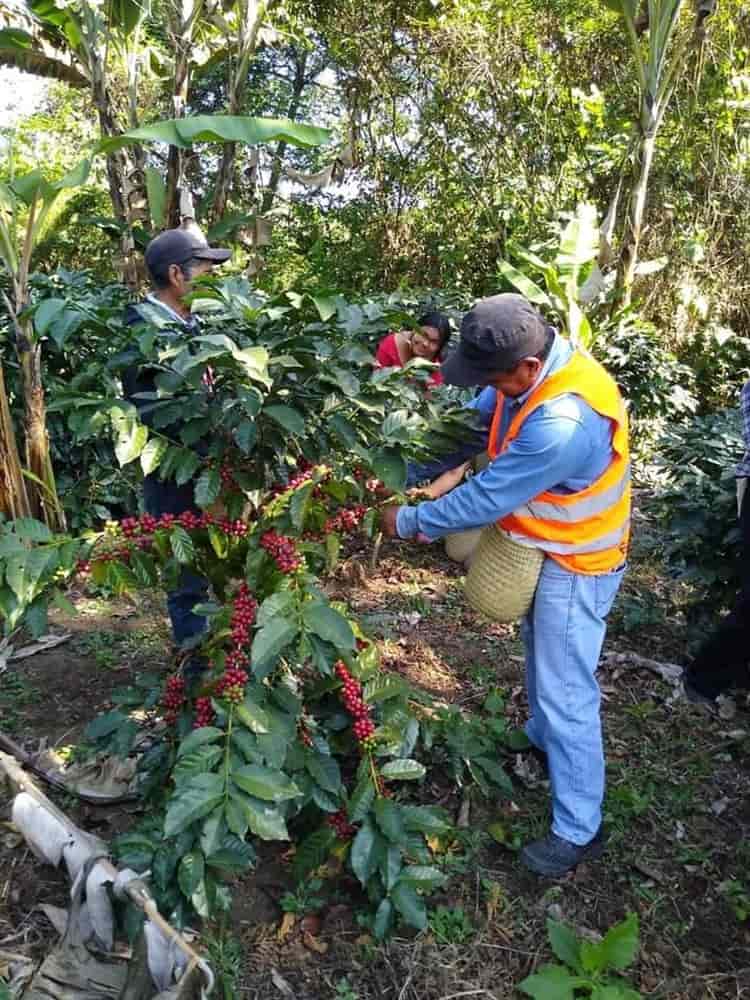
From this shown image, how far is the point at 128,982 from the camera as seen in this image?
6.10 ft

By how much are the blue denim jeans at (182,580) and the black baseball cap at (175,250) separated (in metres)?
0.84

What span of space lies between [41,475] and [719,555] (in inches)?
137

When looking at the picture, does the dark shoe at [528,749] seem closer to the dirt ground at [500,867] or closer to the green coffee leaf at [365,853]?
the dirt ground at [500,867]

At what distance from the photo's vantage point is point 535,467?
2150 mm

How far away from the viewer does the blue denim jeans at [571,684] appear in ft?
7.73

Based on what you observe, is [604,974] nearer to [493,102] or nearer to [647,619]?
[647,619]

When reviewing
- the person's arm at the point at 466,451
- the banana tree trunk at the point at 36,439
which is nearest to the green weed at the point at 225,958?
the person's arm at the point at 466,451

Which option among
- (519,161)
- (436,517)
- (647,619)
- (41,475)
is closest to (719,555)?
(647,619)

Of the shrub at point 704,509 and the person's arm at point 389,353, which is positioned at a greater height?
the person's arm at point 389,353

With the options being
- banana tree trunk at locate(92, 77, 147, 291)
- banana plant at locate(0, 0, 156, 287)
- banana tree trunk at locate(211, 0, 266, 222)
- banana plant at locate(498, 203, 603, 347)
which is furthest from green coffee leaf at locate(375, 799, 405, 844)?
banana tree trunk at locate(211, 0, 266, 222)

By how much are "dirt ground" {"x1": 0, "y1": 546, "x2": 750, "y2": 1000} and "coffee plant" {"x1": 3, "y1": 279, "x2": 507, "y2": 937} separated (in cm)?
17

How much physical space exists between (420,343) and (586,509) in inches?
93.8

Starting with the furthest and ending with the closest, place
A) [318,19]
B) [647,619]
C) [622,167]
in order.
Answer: [318,19] < [622,167] < [647,619]

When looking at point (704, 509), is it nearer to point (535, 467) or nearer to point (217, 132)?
point (535, 467)
